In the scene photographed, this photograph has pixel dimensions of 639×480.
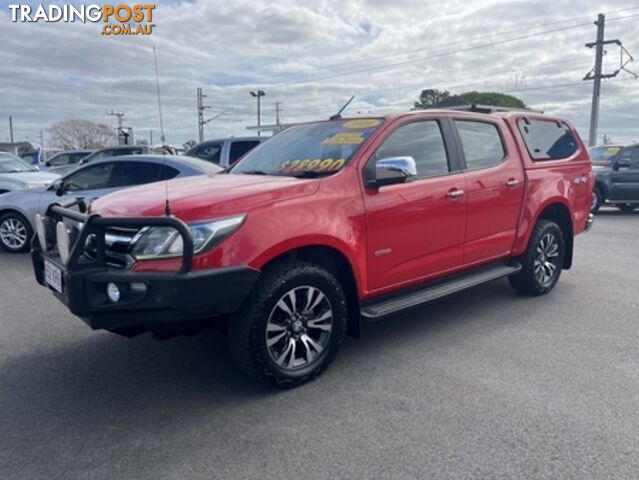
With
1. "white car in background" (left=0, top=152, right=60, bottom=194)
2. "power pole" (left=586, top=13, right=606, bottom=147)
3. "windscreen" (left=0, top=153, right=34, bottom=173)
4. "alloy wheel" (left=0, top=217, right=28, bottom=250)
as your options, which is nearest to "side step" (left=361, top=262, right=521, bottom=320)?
"alloy wheel" (left=0, top=217, right=28, bottom=250)

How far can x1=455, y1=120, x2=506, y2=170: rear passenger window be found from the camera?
4.66 meters

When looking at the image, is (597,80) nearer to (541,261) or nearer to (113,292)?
(541,261)

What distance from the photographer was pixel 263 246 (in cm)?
313

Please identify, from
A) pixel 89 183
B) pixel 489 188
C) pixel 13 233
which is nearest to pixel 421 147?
pixel 489 188

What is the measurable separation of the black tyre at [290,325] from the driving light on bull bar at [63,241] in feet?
3.78

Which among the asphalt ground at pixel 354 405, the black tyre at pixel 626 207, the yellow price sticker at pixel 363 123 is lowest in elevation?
the asphalt ground at pixel 354 405

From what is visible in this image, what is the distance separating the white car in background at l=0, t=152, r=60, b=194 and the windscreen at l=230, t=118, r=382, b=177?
22.2ft

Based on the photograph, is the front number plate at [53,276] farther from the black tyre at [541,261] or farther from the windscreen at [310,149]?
the black tyre at [541,261]

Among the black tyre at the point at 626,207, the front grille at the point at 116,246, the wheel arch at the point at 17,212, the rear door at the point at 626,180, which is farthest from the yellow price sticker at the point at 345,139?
the black tyre at the point at 626,207

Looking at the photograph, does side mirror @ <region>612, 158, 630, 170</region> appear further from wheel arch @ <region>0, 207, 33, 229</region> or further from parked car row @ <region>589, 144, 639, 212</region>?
wheel arch @ <region>0, 207, 33, 229</region>

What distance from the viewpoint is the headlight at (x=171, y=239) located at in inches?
117

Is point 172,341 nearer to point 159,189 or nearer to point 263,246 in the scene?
point 159,189

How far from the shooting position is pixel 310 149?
4.21m

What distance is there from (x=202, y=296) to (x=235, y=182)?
1087 millimetres
